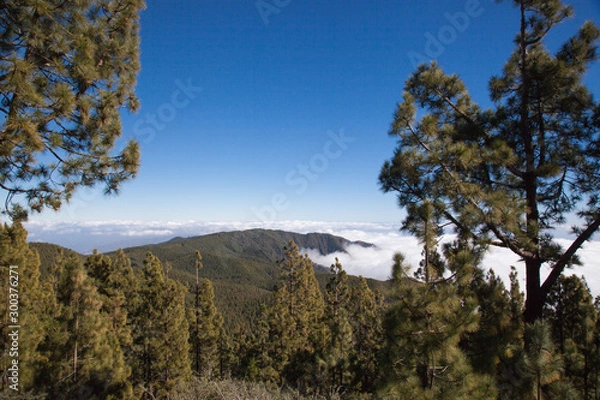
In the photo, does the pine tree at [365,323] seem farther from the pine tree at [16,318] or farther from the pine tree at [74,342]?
the pine tree at [16,318]

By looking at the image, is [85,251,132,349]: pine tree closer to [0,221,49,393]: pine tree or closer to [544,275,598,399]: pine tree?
[0,221,49,393]: pine tree

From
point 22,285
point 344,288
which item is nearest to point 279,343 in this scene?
point 344,288

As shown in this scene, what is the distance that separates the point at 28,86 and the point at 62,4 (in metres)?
1.64

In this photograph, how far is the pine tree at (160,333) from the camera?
1477 centimetres

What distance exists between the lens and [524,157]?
4730 millimetres

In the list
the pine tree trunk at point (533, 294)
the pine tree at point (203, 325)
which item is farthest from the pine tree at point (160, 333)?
the pine tree trunk at point (533, 294)

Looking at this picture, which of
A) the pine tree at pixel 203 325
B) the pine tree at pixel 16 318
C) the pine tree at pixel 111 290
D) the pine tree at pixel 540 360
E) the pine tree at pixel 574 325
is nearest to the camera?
the pine tree at pixel 540 360

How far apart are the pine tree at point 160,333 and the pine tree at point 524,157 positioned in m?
14.3

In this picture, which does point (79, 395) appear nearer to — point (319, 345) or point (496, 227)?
point (496, 227)

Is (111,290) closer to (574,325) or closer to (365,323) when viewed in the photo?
(365,323)

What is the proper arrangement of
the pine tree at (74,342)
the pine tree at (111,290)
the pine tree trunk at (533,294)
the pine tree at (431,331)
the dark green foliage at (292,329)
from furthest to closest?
the dark green foliage at (292,329) < the pine tree at (111,290) < the pine tree at (74,342) < the pine tree trunk at (533,294) < the pine tree at (431,331)

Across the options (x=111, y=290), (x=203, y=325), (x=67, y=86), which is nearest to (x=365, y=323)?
(x=203, y=325)

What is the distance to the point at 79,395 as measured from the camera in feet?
28.6

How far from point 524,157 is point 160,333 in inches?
664
